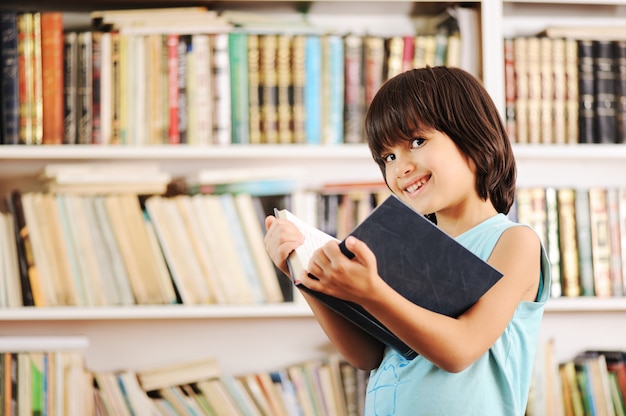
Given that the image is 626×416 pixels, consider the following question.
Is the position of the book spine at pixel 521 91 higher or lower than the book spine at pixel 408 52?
lower

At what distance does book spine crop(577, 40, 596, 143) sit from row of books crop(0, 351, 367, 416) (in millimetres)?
729

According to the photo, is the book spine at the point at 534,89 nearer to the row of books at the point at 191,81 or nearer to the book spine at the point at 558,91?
the book spine at the point at 558,91

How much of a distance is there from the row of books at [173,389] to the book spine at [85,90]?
0.47 metres

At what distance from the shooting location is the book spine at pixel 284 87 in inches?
67.1

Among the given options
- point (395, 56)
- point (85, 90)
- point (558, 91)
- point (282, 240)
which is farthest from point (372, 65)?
point (282, 240)

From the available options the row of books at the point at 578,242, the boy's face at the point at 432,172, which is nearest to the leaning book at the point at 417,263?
the boy's face at the point at 432,172

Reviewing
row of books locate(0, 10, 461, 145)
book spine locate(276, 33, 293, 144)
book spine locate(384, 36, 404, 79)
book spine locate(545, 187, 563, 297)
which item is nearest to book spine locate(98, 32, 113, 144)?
row of books locate(0, 10, 461, 145)

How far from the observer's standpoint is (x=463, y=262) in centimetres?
74

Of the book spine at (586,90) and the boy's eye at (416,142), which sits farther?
the book spine at (586,90)

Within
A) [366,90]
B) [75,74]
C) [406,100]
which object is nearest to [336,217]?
[366,90]

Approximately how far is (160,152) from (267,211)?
27 centimetres

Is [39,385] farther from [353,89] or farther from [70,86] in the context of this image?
[353,89]

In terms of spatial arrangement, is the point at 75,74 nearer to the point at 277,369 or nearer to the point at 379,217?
the point at 277,369

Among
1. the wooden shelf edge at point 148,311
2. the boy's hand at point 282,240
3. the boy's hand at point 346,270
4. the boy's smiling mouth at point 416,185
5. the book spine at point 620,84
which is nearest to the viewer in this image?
the boy's hand at point 346,270
